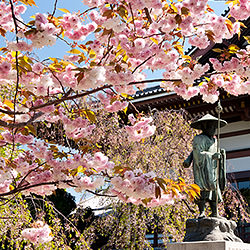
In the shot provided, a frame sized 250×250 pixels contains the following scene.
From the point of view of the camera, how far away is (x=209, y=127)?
5352 millimetres

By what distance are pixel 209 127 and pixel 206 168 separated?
68cm

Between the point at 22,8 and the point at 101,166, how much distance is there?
63.4 inches

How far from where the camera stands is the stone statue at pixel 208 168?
4.95 metres

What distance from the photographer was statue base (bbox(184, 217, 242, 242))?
14.8ft

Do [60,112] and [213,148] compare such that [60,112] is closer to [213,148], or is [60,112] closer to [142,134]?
[142,134]

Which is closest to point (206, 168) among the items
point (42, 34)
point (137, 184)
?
point (137, 184)

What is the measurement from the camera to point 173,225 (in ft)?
24.7

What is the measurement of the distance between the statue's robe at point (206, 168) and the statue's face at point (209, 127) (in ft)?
0.32

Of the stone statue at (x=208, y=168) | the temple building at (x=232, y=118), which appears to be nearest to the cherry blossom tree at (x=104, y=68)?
the stone statue at (x=208, y=168)

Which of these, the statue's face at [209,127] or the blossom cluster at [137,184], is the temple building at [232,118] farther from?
the blossom cluster at [137,184]

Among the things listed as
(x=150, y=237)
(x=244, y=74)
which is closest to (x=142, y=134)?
(x=244, y=74)

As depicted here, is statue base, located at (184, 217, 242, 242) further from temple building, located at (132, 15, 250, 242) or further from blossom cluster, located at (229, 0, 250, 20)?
temple building, located at (132, 15, 250, 242)

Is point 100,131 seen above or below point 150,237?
above

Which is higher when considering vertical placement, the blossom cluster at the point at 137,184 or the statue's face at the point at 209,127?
the statue's face at the point at 209,127
